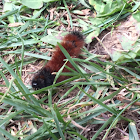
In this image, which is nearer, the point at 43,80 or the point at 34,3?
the point at 43,80

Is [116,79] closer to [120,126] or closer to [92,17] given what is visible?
[120,126]

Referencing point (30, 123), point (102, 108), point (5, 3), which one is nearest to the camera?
point (102, 108)

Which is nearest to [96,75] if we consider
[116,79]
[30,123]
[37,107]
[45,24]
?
[116,79]

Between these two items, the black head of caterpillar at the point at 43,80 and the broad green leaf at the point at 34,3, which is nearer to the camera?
the black head of caterpillar at the point at 43,80

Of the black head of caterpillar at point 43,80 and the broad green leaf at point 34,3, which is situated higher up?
the broad green leaf at point 34,3

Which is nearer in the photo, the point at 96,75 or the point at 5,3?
the point at 96,75

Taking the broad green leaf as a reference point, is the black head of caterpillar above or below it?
below

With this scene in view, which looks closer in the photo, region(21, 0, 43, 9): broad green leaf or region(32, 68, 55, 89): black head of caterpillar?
region(32, 68, 55, 89): black head of caterpillar

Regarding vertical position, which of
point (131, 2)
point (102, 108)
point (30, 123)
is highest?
point (131, 2)
